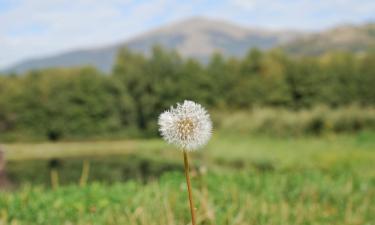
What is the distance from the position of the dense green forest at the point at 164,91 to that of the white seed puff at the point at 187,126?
4091cm

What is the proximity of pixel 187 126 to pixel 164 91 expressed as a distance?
43.0m

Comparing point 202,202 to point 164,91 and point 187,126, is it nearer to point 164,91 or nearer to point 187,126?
point 187,126

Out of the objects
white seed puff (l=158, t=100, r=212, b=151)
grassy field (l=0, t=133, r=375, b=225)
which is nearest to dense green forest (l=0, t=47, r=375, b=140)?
grassy field (l=0, t=133, r=375, b=225)

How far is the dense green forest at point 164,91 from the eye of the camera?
1713 inches

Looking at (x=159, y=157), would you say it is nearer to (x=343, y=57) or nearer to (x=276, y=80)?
(x=276, y=80)

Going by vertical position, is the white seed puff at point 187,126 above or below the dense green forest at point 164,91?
above

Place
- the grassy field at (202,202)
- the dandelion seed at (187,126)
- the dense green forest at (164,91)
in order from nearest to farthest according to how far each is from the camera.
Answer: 1. the dandelion seed at (187,126)
2. the grassy field at (202,202)
3. the dense green forest at (164,91)

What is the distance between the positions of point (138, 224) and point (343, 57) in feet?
149

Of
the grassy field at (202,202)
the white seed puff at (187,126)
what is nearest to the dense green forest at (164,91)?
the grassy field at (202,202)

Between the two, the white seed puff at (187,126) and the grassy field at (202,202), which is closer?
the white seed puff at (187,126)

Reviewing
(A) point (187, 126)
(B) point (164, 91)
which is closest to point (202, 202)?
(A) point (187, 126)

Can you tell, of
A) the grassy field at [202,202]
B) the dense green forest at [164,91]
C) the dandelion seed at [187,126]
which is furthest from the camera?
the dense green forest at [164,91]

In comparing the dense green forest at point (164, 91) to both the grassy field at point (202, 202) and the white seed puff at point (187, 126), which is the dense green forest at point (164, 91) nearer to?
the grassy field at point (202, 202)

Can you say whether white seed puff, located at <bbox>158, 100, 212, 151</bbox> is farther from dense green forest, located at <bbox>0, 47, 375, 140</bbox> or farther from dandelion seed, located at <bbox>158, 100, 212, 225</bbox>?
dense green forest, located at <bbox>0, 47, 375, 140</bbox>
